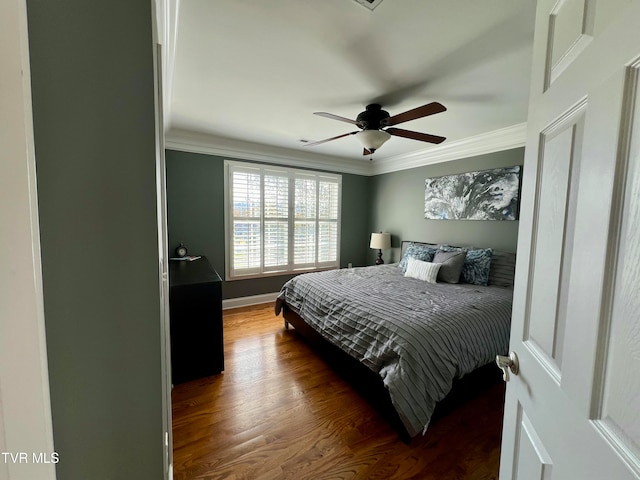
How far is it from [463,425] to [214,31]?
2.98m

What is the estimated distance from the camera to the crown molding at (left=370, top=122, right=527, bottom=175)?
117 inches

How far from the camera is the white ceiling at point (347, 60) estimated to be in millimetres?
1372

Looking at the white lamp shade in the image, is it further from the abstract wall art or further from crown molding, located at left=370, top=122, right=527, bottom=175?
crown molding, located at left=370, top=122, right=527, bottom=175

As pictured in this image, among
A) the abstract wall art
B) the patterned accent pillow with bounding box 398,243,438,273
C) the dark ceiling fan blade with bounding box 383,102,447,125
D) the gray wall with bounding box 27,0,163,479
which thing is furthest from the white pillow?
the gray wall with bounding box 27,0,163,479

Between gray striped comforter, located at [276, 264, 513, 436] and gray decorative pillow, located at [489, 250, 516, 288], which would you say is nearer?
gray striped comforter, located at [276, 264, 513, 436]

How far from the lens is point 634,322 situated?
1.32 ft

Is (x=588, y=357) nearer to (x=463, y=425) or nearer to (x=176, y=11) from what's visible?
(x=463, y=425)

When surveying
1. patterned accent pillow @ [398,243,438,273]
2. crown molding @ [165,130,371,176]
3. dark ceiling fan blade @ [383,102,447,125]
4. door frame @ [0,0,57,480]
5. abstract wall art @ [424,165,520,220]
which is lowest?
patterned accent pillow @ [398,243,438,273]

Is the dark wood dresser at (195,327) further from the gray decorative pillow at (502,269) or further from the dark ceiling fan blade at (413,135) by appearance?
the gray decorative pillow at (502,269)

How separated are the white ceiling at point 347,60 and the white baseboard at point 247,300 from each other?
250cm

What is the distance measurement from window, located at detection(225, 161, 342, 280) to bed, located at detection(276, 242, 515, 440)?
1.26 metres

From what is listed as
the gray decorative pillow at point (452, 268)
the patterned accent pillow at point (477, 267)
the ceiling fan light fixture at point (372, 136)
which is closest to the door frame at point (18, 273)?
the ceiling fan light fixture at point (372, 136)

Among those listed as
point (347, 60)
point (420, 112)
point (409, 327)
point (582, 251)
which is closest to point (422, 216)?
point (420, 112)

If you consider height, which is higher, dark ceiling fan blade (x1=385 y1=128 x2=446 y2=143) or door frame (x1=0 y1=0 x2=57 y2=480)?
dark ceiling fan blade (x1=385 y1=128 x2=446 y2=143)
